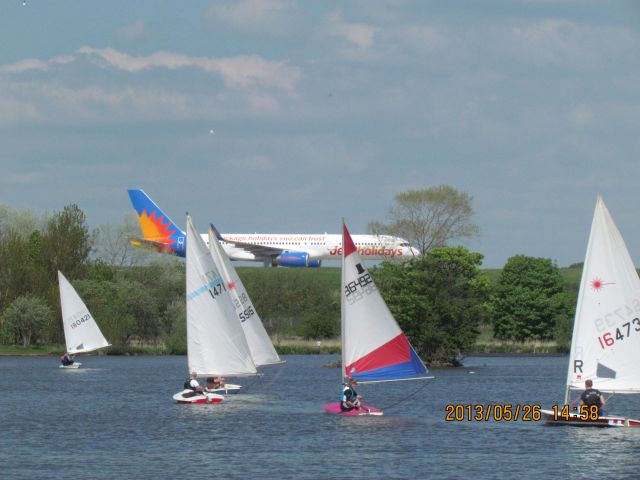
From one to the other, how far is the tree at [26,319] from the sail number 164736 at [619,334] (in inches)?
3210

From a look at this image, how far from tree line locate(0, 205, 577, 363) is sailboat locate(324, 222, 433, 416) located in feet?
136

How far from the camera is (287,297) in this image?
144m

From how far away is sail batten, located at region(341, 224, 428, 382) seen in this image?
47438 mm

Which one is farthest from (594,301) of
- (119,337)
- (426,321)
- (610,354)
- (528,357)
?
(119,337)

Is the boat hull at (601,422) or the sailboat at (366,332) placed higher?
the sailboat at (366,332)

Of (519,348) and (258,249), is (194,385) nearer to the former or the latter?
(519,348)

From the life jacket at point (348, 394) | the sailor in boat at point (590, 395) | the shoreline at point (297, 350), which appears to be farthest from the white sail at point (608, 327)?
the shoreline at point (297, 350)

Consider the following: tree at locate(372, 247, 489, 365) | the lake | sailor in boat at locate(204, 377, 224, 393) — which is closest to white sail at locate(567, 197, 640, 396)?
the lake

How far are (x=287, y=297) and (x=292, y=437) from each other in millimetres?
96789

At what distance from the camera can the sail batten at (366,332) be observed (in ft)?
156

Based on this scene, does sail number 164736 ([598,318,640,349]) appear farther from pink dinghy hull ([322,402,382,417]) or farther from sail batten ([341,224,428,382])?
pink dinghy hull ([322,402,382,417])

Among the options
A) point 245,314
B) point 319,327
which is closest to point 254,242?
point 319,327

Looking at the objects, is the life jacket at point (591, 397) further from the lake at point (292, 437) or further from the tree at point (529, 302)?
the tree at point (529, 302)

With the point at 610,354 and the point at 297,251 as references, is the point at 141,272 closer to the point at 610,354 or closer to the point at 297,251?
the point at 297,251
